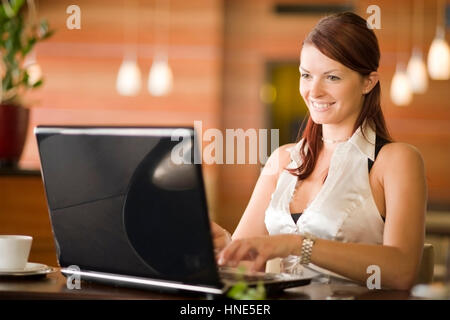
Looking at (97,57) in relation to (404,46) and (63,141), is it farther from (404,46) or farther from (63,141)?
(63,141)

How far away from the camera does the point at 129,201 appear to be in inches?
63.2

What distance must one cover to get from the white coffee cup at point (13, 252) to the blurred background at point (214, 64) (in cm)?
604

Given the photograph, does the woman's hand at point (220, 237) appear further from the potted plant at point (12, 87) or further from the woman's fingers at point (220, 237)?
the potted plant at point (12, 87)

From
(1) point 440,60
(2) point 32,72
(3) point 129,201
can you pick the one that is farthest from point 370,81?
(1) point 440,60

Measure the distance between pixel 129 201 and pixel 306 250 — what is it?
433mm

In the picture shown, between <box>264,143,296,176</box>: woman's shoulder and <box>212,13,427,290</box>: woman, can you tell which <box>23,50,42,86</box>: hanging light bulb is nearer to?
<box>264,143,296,176</box>: woman's shoulder

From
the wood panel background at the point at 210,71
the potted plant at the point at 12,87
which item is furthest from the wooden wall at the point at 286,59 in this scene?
the potted plant at the point at 12,87

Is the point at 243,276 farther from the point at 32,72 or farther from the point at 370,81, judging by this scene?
the point at 32,72

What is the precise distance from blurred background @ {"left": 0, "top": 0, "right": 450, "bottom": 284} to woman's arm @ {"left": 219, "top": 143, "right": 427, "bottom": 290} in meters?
5.95

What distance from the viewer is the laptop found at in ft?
4.92

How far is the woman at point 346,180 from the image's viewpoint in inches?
73.6

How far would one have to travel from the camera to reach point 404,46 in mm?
8211

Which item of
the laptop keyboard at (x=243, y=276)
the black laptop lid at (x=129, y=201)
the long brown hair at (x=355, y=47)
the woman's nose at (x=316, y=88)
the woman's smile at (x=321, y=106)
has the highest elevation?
the long brown hair at (x=355, y=47)

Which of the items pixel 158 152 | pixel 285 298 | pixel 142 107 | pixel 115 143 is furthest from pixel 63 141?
pixel 142 107
